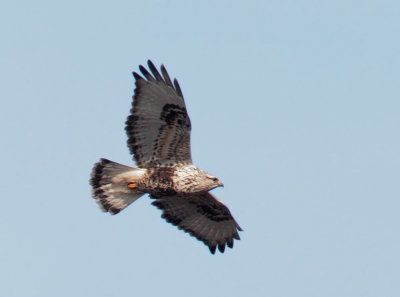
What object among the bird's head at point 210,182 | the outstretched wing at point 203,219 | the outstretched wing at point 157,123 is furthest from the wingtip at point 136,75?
the outstretched wing at point 203,219

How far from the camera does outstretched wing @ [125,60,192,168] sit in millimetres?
15914

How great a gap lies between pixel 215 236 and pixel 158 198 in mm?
1272

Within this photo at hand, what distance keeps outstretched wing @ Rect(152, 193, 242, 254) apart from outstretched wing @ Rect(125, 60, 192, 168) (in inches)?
41.6

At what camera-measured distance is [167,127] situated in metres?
16.0

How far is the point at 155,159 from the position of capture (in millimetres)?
16219

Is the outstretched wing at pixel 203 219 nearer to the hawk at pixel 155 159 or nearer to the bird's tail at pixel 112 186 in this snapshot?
the hawk at pixel 155 159

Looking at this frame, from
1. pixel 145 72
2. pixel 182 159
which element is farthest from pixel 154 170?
pixel 145 72

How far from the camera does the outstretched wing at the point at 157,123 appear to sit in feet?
52.2

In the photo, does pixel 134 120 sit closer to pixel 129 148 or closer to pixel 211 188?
pixel 129 148

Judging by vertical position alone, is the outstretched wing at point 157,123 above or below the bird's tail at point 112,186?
above

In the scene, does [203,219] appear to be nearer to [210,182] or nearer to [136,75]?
[210,182]

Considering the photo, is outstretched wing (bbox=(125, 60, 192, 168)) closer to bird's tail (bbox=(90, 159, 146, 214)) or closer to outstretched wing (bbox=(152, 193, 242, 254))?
bird's tail (bbox=(90, 159, 146, 214))

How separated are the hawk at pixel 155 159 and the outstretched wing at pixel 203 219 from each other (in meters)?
0.21

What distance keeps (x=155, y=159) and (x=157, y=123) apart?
0.60 metres
